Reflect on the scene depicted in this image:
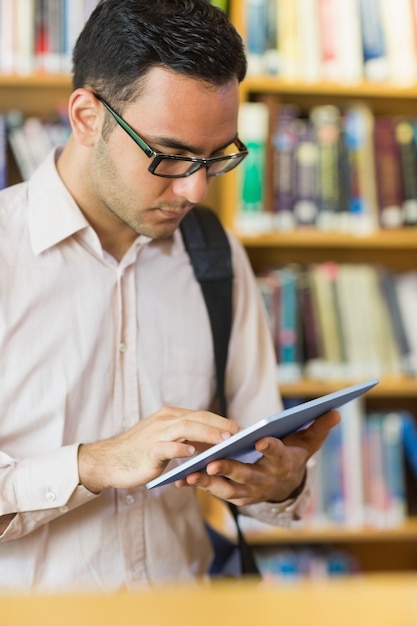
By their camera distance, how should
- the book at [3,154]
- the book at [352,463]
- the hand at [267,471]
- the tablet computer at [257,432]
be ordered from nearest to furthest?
the tablet computer at [257,432] → the hand at [267,471] → the book at [3,154] → the book at [352,463]

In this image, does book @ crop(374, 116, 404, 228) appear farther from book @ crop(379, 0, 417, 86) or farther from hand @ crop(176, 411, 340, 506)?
hand @ crop(176, 411, 340, 506)

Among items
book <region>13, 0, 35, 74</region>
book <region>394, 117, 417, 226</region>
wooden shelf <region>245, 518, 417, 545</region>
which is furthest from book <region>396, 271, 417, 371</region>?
book <region>13, 0, 35, 74</region>

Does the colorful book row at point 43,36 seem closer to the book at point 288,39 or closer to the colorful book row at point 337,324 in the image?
the book at point 288,39

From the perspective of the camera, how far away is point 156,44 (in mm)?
1187

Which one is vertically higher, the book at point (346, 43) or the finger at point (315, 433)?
the book at point (346, 43)

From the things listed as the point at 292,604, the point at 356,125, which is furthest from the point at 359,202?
the point at 292,604

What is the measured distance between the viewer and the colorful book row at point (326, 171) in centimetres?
215

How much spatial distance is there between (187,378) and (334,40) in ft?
3.90

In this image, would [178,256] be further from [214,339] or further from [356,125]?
[356,125]

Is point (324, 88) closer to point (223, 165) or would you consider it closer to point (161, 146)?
point (223, 165)

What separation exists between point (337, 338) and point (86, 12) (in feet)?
3.30

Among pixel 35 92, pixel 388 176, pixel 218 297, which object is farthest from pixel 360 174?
pixel 218 297

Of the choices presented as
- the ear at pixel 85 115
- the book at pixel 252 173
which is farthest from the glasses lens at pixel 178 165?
the book at pixel 252 173

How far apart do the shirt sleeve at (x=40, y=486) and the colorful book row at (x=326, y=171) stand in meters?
1.11
